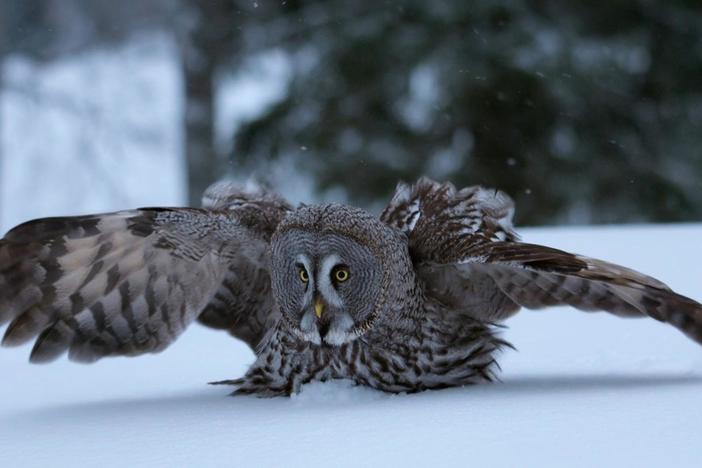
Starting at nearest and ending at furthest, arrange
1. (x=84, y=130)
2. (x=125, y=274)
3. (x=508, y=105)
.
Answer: (x=125, y=274) < (x=508, y=105) < (x=84, y=130)

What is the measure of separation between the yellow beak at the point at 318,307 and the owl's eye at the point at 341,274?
0.33 ft

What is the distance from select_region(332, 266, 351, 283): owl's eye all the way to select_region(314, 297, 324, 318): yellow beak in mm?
99

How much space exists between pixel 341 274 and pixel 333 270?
0.15ft

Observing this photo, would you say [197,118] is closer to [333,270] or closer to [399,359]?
[333,270]

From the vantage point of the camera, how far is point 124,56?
16531 mm

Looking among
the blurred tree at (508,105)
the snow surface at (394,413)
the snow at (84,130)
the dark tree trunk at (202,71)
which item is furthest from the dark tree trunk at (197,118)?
the snow surface at (394,413)

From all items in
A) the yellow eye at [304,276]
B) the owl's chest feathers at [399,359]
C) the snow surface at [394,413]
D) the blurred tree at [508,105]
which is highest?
the blurred tree at [508,105]

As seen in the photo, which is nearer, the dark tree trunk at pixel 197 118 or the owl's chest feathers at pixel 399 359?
the owl's chest feathers at pixel 399 359

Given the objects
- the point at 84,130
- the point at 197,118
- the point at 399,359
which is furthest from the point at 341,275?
the point at 84,130

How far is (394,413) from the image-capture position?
3127 millimetres

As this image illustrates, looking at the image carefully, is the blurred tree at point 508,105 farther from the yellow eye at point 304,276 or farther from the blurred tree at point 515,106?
the yellow eye at point 304,276

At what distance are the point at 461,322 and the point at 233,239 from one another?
36.0 inches

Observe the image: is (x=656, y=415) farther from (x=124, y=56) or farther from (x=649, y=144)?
(x=124, y=56)

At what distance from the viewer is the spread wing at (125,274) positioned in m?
3.88
